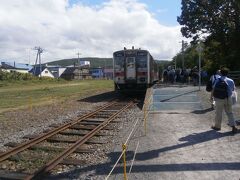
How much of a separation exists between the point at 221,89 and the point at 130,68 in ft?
61.1

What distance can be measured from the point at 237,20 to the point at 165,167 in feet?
123

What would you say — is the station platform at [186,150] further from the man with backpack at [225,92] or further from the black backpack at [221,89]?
the black backpack at [221,89]

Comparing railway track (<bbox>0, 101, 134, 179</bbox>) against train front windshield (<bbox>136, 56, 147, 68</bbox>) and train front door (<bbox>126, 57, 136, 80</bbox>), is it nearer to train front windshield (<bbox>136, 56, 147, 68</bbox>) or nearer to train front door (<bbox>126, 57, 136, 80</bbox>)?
train front door (<bbox>126, 57, 136, 80</bbox>)

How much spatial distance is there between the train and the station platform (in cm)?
1411

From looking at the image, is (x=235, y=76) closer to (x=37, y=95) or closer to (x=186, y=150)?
(x=37, y=95)

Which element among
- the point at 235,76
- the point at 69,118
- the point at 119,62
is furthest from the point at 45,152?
the point at 235,76

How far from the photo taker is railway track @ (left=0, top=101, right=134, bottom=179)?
8.84 metres

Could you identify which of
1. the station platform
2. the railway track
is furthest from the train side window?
the railway track

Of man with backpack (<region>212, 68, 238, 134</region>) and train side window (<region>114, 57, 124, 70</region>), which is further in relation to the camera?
train side window (<region>114, 57, 124, 70</region>)

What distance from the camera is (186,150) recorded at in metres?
9.98

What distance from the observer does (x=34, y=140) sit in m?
12.0

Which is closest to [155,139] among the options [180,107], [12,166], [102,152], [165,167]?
[102,152]

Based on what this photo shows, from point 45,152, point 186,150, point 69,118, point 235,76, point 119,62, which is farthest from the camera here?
point 235,76

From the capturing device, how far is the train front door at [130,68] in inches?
1180
